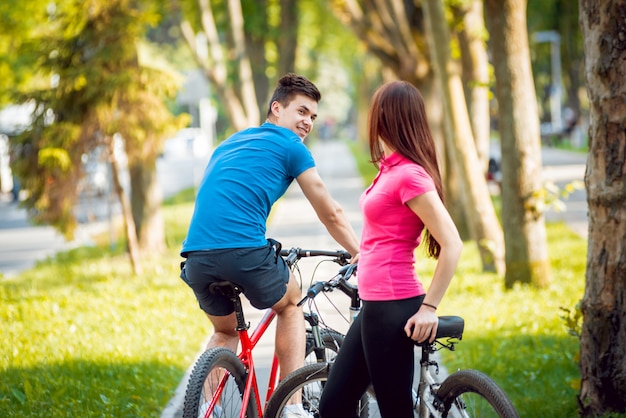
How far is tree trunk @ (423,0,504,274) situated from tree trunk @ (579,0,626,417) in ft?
20.9

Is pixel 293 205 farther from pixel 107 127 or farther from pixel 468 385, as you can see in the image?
pixel 468 385

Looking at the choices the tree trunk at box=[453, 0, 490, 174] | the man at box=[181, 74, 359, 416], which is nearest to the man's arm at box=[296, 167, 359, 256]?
the man at box=[181, 74, 359, 416]

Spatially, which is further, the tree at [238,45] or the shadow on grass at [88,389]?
the tree at [238,45]

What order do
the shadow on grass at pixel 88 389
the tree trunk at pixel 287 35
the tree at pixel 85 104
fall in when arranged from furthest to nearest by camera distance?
the tree trunk at pixel 287 35 → the tree at pixel 85 104 → the shadow on grass at pixel 88 389

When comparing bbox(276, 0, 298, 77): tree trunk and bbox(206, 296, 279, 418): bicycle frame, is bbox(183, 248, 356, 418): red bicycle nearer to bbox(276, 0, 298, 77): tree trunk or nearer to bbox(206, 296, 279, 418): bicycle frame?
bbox(206, 296, 279, 418): bicycle frame

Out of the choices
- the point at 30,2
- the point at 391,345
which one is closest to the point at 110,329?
the point at 391,345

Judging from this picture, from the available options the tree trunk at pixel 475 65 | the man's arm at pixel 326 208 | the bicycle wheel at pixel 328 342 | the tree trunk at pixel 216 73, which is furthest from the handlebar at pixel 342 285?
the tree trunk at pixel 216 73

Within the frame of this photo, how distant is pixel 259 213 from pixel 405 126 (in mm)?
1007

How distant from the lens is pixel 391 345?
3572 mm

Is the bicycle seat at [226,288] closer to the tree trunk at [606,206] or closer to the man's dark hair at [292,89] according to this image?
the man's dark hair at [292,89]

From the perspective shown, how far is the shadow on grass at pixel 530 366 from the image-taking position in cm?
580

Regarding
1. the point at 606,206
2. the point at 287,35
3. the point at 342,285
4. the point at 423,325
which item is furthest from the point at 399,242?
the point at 287,35

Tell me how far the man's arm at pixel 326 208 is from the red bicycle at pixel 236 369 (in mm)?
125

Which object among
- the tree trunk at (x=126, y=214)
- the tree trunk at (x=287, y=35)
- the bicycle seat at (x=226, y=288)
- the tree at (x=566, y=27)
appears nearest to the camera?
the bicycle seat at (x=226, y=288)
